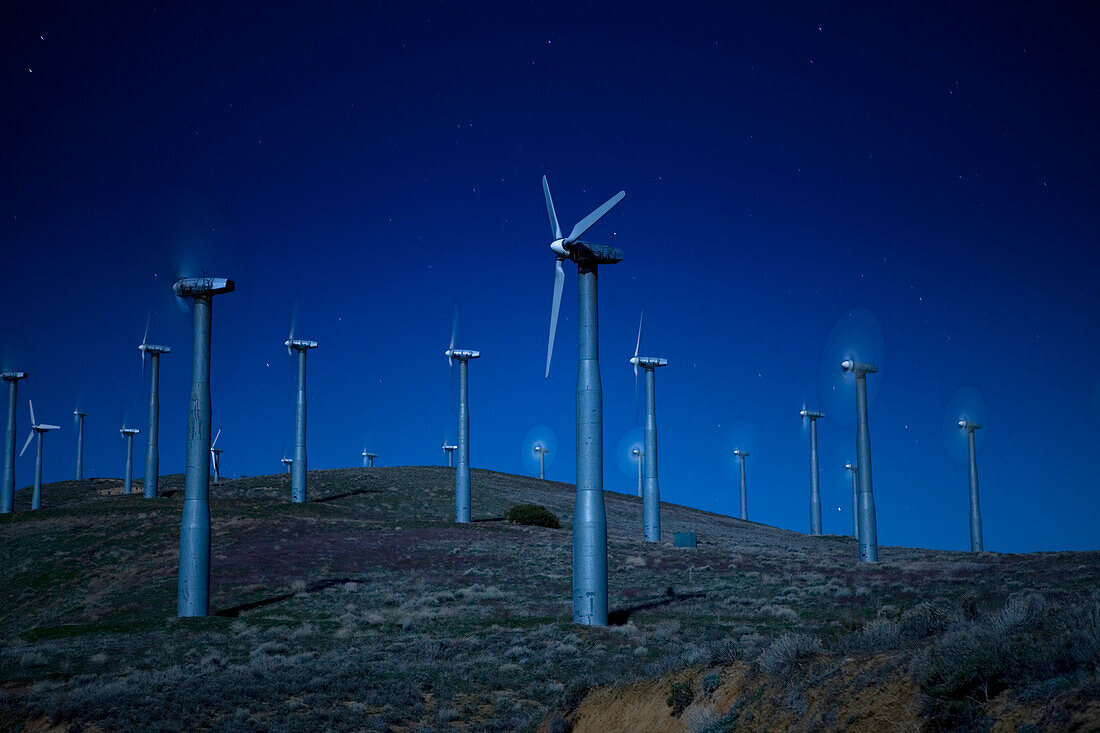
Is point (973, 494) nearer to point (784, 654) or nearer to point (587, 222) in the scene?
point (587, 222)

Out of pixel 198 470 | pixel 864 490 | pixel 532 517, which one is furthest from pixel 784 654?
pixel 532 517

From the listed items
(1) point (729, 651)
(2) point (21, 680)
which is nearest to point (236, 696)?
(2) point (21, 680)

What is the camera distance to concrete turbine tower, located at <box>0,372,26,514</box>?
87.3 metres

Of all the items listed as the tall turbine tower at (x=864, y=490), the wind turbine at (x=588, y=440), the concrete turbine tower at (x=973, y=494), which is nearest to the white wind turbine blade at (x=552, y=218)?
the wind turbine at (x=588, y=440)

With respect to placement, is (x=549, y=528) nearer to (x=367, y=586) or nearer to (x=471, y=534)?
(x=471, y=534)

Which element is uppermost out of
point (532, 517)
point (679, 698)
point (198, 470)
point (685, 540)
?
point (198, 470)

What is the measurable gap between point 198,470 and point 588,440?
18.0 m

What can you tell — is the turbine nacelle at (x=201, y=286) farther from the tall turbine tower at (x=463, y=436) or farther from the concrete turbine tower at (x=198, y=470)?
the tall turbine tower at (x=463, y=436)

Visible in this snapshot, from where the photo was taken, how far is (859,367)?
61.5 metres

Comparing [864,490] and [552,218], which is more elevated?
[552,218]

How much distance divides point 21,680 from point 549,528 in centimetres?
5832

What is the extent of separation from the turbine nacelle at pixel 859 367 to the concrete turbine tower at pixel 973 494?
24.9 m

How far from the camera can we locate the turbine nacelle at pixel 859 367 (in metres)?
61.5

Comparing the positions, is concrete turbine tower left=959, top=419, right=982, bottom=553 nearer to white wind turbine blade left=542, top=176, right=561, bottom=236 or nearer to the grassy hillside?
the grassy hillside
